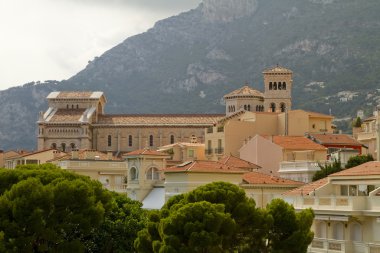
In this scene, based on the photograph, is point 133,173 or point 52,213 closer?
point 52,213

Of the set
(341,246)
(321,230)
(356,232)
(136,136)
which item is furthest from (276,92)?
(356,232)

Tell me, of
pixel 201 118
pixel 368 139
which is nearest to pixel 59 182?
pixel 368 139

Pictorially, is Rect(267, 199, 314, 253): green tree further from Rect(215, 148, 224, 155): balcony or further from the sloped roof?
→ the sloped roof

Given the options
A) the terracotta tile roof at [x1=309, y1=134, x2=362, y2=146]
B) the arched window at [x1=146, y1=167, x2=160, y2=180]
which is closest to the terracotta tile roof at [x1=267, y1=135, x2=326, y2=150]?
the terracotta tile roof at [x1=309, y1=134, x2=362, y2=146]

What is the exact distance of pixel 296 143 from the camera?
94.2 metres

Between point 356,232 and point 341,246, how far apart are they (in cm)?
94

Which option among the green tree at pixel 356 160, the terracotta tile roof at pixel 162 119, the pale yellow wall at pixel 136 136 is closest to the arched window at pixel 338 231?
the green tree at pixel 356 160

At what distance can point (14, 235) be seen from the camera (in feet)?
173

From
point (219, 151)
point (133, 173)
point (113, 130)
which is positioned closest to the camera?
point (133, 173)

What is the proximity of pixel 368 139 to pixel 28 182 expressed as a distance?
48301 millimetres

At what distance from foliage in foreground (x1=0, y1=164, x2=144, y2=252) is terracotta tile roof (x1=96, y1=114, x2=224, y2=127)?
101 m

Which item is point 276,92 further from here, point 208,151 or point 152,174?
point 152,174

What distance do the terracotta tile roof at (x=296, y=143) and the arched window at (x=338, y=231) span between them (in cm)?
4567

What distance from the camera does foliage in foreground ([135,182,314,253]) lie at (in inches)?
1753
